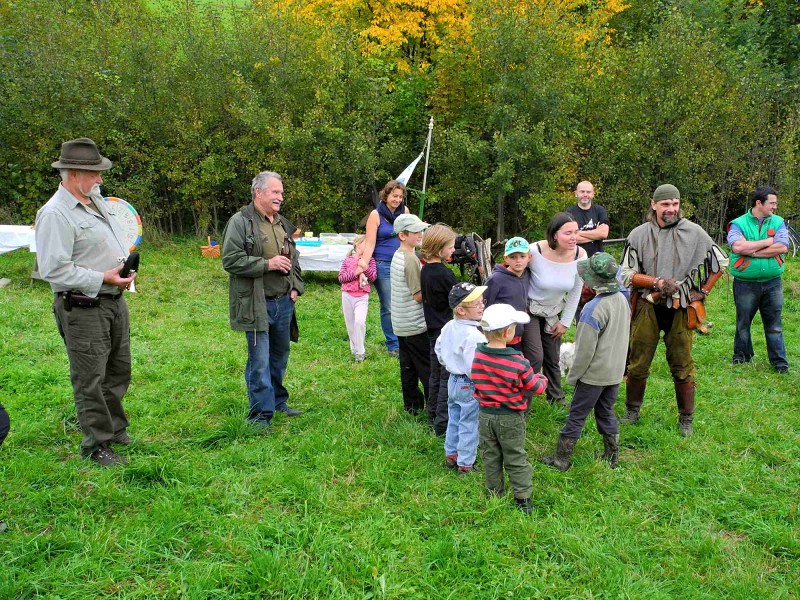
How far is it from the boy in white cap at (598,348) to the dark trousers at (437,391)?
0.90 metres

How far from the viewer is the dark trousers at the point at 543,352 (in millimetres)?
4938

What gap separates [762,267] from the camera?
21.8 ft

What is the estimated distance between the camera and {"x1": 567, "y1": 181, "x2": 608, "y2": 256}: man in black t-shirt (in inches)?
254

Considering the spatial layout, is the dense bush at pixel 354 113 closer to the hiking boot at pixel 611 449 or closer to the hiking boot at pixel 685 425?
the hiking boot at pixel 685 425

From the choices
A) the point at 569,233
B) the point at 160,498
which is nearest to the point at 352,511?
the point at 160,498

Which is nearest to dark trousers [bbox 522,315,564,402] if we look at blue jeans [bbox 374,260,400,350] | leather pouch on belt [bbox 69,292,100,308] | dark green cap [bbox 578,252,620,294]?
dark green cap [bbox 578,252,620,294]

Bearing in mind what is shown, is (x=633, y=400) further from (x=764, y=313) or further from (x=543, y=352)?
(x=764, y=313)

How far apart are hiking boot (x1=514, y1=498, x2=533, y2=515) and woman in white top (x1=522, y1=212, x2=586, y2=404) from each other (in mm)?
1372

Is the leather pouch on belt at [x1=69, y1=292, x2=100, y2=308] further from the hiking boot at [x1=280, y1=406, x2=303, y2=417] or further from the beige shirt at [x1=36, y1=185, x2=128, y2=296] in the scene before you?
the hiking boot at [x1=280, y1=406, x2=303, y2=417]

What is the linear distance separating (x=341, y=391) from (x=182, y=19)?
11673 mm

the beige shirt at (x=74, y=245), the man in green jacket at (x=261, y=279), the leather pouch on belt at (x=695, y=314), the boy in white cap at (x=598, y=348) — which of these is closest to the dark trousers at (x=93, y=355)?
the beige shirt at (x=74, y=245)

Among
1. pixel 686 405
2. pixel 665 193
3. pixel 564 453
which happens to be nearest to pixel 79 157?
pixel 564 453

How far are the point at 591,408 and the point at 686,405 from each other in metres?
1.18

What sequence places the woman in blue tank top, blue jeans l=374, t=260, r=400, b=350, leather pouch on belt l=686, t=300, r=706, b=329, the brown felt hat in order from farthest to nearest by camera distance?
blue jeans l=374, t=260, r=400, b=350 → the woman in blue tank top → leather pouch on belt l=686, t=300, r=706, b=329 → the brown felt hat
